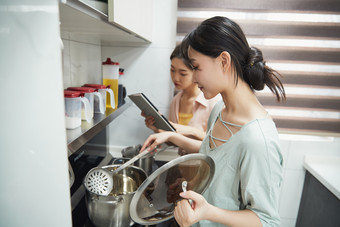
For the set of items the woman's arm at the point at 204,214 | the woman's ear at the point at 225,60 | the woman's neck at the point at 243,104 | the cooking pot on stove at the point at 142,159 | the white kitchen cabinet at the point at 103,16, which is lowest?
the cooking pot on stove at the point at 142,159

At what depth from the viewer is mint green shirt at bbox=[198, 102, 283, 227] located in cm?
64

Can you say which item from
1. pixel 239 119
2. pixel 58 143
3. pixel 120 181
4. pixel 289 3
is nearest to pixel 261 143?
pixel 239 119

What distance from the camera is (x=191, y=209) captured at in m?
0.59

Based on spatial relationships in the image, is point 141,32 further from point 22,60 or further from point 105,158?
point 105,158

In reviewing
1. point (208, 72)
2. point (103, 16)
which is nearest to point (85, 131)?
point (103, 16)

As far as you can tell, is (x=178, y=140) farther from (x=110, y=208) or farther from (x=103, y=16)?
(x=103, y=16)

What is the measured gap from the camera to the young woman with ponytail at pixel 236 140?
2.10 ft

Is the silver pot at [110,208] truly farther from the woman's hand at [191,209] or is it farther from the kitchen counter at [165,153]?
the kitchen counter at [165,153]

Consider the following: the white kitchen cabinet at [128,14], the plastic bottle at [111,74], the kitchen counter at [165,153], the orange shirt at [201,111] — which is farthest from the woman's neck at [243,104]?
the kitchen counter at [165,153]

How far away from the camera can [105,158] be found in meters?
1.47

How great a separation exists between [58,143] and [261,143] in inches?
22.3

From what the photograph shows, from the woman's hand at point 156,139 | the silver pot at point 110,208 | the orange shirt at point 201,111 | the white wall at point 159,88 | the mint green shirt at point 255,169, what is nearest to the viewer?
the mint green shirt at point 255,169

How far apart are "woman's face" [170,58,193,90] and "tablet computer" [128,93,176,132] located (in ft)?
1.04

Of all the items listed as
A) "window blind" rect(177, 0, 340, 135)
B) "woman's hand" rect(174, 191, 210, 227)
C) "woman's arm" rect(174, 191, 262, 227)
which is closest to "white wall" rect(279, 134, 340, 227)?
"window blind" rect(177, 0, 340, 135)
